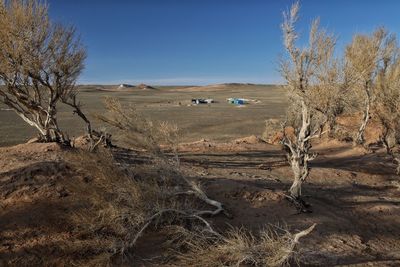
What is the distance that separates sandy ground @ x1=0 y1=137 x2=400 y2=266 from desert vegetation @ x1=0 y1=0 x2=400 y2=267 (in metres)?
0.03

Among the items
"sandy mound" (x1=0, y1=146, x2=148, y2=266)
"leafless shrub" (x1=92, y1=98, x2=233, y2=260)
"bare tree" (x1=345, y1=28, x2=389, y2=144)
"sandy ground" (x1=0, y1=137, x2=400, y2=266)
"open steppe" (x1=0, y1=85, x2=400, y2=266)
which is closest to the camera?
"sandy mound" (x1=0, y1=146, x2=148, y2=266)

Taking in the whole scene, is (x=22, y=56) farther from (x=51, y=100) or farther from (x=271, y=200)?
(x=271, y=200)

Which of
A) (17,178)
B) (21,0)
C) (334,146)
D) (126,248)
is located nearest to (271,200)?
(126,248)

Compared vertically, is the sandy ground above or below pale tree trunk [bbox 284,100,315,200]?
below

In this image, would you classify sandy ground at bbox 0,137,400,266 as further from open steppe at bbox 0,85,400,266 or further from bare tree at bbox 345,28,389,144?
bare tree at bbox 345,28,389,144

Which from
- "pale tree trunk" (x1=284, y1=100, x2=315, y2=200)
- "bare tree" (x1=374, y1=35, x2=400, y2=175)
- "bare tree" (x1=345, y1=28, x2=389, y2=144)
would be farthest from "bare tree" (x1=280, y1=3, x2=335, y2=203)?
"bare tree" (x1=345, y1=28, x2=389, y2=144)

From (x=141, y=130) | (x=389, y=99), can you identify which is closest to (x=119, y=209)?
(x=141, y=130)

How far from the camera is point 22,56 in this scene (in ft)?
35.9

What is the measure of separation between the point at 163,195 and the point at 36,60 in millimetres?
5428

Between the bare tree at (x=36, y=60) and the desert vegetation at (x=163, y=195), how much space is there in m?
0.03

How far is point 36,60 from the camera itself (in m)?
11.0

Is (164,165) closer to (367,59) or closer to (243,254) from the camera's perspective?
(243,254)

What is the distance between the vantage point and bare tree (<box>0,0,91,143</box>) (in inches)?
427

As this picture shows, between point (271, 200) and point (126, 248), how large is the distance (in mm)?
3335
